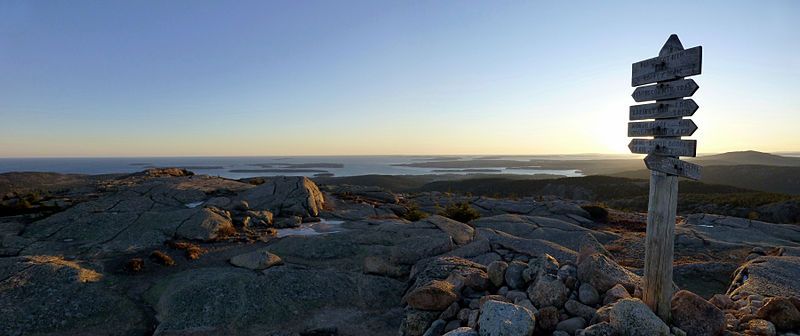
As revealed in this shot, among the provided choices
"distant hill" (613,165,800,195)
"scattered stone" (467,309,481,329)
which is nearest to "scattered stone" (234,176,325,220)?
"scattered stone" (467,309,481,329)

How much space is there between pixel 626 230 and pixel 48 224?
89.1ft

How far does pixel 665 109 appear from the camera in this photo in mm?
6285

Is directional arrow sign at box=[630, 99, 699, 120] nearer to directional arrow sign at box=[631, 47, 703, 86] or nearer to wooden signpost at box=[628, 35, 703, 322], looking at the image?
wooden signpost at box=[628, 35, 703, 322]

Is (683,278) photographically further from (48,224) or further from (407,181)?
(407,181)

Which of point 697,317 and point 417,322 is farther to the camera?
point 417,322

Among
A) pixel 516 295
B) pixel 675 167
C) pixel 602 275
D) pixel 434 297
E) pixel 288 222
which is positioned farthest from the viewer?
pixel 288 222

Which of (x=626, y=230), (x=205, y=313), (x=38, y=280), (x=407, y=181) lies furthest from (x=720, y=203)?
(x=407, y=181)

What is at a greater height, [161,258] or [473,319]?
[473,319]

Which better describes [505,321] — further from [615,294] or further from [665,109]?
[665,109]

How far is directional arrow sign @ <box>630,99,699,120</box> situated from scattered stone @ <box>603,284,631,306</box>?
316 centimetres

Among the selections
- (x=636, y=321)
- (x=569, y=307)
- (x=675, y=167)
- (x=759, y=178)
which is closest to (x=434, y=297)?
(x=569, y=307)

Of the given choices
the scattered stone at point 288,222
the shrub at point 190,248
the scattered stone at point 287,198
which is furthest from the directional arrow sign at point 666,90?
the scattered stone at point 287,198

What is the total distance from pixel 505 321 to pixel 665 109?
4.27m

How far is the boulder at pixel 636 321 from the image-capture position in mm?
5820
